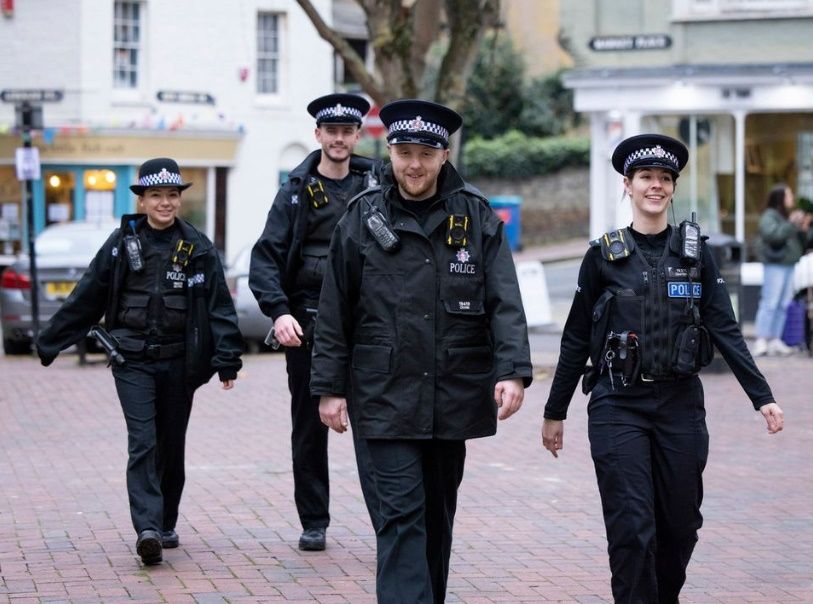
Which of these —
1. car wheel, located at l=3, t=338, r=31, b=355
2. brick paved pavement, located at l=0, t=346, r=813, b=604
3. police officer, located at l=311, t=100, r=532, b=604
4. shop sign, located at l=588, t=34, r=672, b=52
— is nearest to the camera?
police officer, located at l=311, t=100, r=532, b=604

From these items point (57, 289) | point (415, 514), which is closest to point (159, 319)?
point (415, 514)

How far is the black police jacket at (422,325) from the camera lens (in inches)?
229

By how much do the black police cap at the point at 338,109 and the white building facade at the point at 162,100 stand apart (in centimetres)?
2407

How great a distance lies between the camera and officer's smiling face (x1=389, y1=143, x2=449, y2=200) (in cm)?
587

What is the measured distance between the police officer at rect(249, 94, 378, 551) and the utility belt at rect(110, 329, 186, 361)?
1.82 ft

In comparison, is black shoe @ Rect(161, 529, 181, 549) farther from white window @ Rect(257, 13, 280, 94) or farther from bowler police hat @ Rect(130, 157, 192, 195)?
white window @ Rect(257, 13, 280, 94)

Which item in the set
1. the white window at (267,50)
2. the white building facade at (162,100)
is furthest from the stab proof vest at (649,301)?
the white window at (267,50)

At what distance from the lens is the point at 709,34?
2311cm

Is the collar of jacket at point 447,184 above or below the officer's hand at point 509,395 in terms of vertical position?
above

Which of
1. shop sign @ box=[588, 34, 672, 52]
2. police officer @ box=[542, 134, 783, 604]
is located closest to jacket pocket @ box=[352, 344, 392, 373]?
police officer @ box=[542, 134, 783, 604]

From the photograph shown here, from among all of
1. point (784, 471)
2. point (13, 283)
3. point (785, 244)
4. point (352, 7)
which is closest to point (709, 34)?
point (785, 244)

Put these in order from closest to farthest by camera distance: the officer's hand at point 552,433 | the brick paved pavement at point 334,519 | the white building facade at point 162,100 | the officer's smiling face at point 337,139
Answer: the officer's hand at point 552,433
the brick paved pavement at point 334,519
the officer's smiling face at point 337,139
the white building facade at point 162,100

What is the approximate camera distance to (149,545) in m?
7.46

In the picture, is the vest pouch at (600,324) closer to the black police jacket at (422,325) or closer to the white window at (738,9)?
the black police jacket at (422,325)
